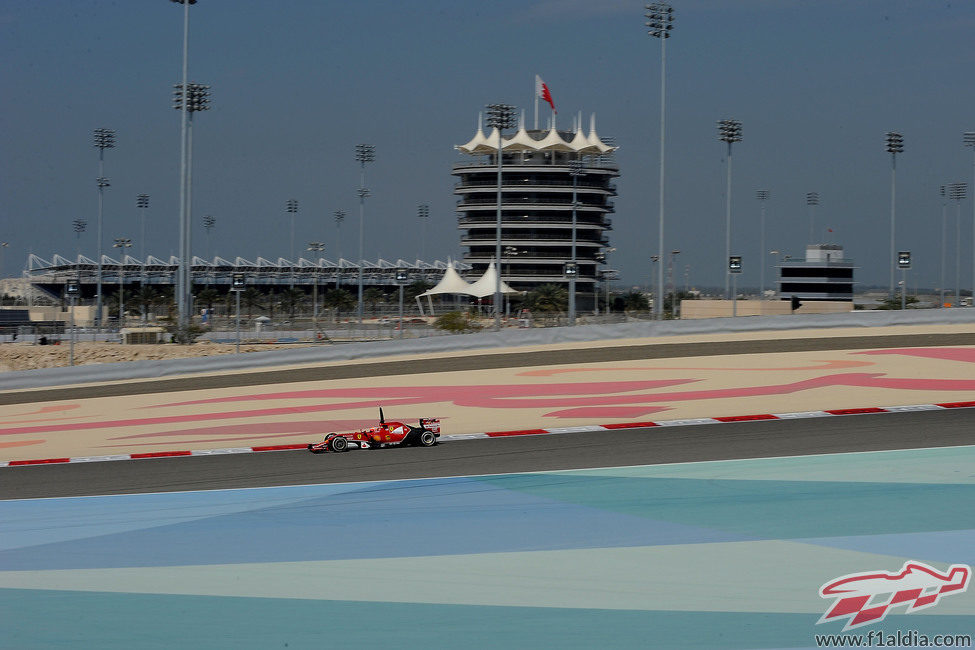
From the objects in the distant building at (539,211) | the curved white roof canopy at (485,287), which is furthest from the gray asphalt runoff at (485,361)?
the distant building at (539,211)

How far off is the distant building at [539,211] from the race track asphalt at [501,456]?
9536 cm

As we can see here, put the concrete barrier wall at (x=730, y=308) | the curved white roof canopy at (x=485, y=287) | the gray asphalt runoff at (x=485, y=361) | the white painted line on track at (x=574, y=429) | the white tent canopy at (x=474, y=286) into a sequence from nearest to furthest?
the white painted line on track at (x=574, y=429) → the gray asphalt runoff at (x=485, y=361) → the concrete barrier wall at (x=730, y=308) → the curved white roof canopy at (x=485, y=287) → the white tent canopy at (x=474, y=286)

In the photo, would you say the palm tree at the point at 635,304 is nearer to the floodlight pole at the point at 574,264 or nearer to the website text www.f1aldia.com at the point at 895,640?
the floodlight pole at the point at 574,264

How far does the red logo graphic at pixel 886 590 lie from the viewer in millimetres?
9180

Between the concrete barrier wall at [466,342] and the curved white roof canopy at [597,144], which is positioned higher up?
the curved white roof canopy at [597,144]

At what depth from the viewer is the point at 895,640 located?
Answer: 329 inches

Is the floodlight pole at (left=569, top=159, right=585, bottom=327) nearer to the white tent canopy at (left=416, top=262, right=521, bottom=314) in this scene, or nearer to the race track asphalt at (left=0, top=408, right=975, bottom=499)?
the white tent canopy at (left=416, top=262, right=521, bottom=314)

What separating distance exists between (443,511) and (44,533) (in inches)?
208

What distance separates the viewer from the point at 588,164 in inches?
4781

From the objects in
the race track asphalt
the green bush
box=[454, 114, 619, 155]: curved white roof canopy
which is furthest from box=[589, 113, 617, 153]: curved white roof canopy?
the race track asphalt

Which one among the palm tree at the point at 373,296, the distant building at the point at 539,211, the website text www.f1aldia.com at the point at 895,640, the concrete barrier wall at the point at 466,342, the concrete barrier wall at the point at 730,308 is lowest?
the website text www.f1aldia.com at the point at 895,640

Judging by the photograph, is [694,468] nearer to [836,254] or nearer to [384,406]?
[384,406]

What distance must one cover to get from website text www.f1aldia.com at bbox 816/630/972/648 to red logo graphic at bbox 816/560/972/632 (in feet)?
1.03

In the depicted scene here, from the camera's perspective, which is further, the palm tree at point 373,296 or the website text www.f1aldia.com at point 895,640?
the palm tree at point 373,296
